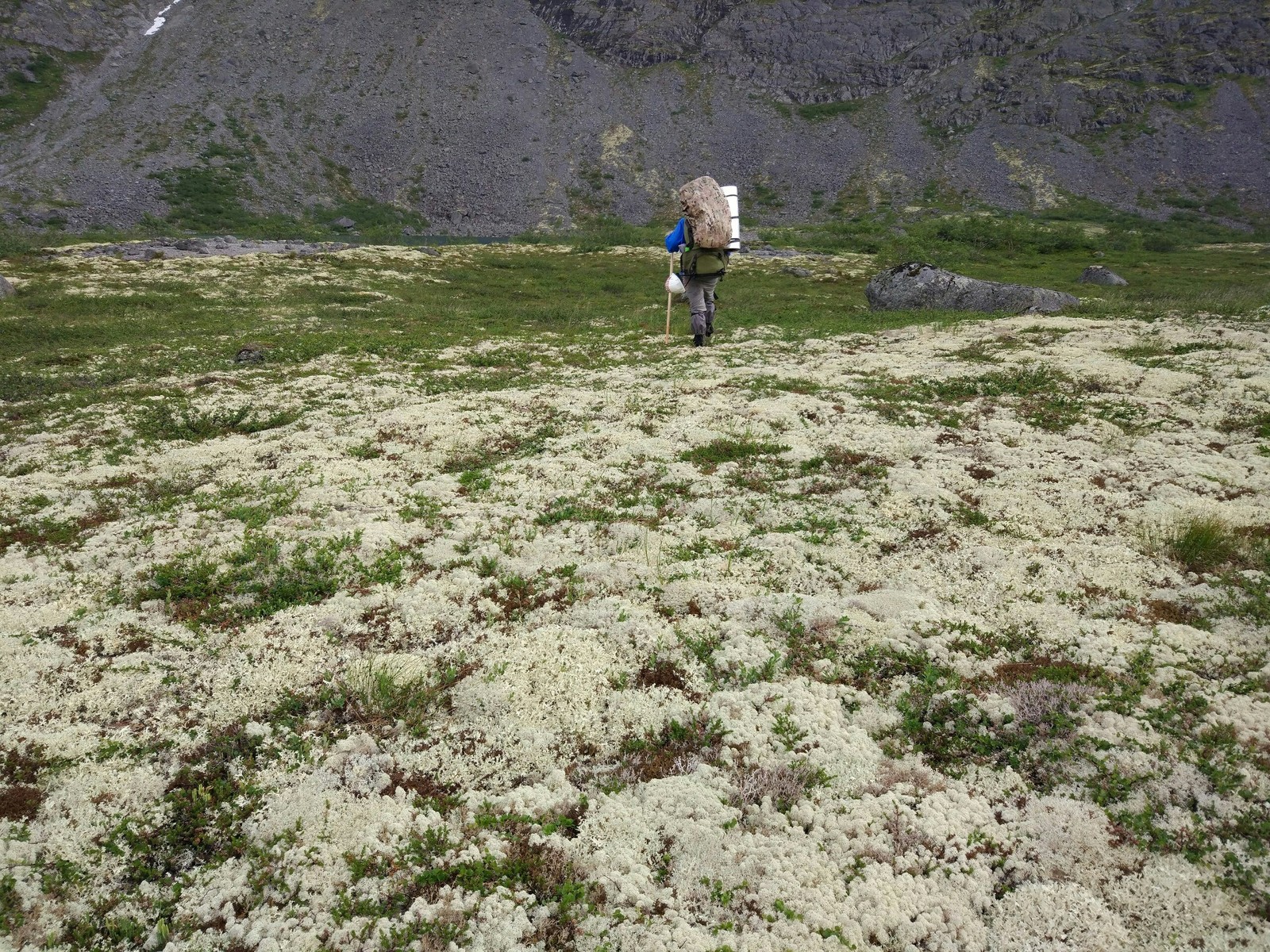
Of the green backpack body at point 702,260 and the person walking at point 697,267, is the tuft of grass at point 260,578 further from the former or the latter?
the green backpack body at point 702,260

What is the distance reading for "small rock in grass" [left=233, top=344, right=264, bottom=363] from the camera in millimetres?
21266

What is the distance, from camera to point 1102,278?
58750mm

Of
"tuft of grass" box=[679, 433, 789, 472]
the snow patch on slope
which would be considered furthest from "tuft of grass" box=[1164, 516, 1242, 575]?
the snow patch on slope

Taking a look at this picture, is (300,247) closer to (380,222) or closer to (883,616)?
(380,222)

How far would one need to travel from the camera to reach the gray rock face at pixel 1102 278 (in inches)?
2263

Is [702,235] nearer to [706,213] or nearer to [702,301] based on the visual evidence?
[706,213]

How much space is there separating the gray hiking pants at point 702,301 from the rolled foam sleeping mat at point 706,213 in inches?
63.2

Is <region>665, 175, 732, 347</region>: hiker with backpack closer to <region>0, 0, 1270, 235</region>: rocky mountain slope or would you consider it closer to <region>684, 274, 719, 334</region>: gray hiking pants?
<region>684, 274, 719, 334</region>: gray hiking pants

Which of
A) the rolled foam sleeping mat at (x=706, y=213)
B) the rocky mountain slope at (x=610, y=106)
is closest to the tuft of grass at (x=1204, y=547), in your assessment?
the rolled foam sleeping mat at (x=706, y=213)

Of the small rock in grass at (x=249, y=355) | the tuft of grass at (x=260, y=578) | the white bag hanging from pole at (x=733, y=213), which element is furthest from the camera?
the small rock in grass at (x=249, y=355)

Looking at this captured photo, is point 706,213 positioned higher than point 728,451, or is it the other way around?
point 706,213

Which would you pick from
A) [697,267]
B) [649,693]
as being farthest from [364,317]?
[649,693]

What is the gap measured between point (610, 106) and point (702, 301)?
171 meters

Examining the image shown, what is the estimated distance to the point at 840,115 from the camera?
16688 centimetres
